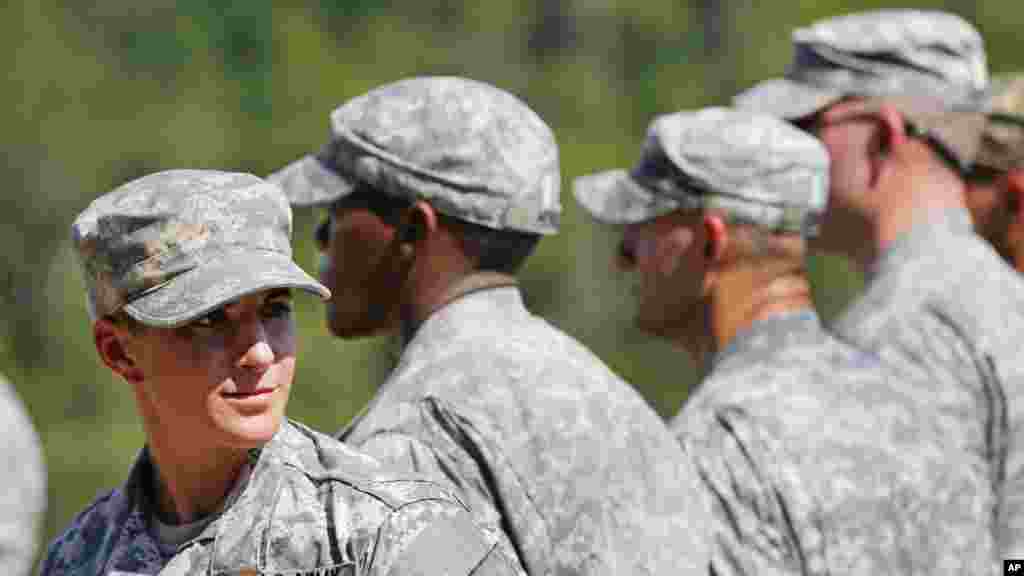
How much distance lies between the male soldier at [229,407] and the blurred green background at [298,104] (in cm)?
2219

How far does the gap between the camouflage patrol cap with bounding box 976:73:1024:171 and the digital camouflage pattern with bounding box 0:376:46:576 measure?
10.3 feet

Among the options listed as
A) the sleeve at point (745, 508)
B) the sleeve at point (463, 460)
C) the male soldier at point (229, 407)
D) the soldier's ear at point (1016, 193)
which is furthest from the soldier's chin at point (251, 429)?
the soldier's ear at point (1016, 193)

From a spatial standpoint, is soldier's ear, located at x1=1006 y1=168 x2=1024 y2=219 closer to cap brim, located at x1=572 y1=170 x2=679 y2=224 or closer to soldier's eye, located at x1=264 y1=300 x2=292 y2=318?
cap brim, located at x1=572 y1=170 x2=679 y2=224

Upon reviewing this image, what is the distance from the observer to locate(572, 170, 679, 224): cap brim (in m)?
6.10

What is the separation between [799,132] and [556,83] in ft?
85.9

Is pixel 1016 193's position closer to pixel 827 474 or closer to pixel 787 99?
pixel 787 99

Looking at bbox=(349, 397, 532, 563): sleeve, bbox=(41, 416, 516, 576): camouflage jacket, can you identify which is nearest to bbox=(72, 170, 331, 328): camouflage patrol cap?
bbox=(41, 416, 516, 576): camouflage jacket

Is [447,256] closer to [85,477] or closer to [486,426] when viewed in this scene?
[486,426]

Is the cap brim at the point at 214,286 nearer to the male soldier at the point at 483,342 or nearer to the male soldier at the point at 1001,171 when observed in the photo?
the male soldier at the point at 483,342

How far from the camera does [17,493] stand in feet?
26.1

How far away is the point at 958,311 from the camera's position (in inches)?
249

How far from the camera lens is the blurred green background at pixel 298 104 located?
2853 centimetres

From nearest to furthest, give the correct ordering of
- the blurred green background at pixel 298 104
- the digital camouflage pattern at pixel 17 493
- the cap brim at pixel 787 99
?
1. the cap brim at pixel 787 99
2. the digital camouflage pattern at pixel 17 493
3. the blurred green background at pixel 298 104

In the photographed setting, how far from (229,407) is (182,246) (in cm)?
27
